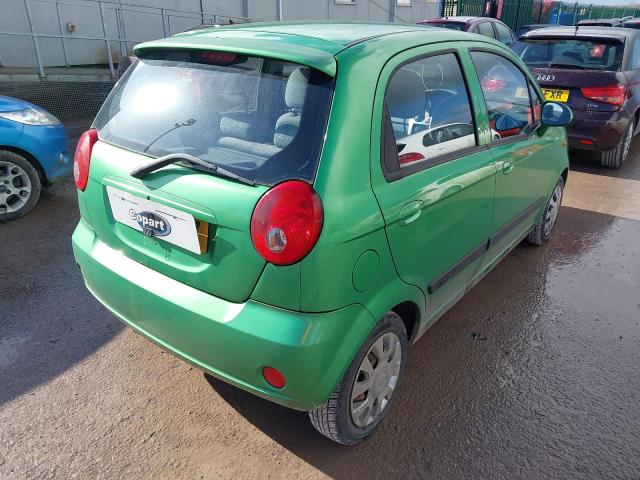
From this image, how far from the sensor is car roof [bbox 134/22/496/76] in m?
1.86

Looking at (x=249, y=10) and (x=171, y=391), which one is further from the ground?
(x=249, y=10)

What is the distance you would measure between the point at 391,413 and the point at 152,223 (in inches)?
56.5

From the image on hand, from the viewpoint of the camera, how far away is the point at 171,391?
2.53 metres

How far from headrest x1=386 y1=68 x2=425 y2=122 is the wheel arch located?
148 inches

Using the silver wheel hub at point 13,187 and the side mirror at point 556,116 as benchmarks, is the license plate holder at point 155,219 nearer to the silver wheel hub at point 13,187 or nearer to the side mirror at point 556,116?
the side mirror at point 556,116

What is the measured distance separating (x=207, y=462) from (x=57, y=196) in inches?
159

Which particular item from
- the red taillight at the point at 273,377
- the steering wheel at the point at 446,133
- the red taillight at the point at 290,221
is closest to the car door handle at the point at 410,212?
the steering wheel at the point at 446,133

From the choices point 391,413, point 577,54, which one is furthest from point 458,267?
Answer: point 577,54

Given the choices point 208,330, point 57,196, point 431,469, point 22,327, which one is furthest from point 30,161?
point 431,469

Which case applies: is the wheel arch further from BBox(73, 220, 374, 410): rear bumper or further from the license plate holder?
BBox(73, 220, 374, 410): rear bumper

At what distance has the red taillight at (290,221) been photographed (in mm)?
1692

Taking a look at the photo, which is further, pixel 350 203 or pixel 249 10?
pixel 249 10

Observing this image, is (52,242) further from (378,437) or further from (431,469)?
(431,469)

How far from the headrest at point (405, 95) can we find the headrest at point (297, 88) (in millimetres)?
361
